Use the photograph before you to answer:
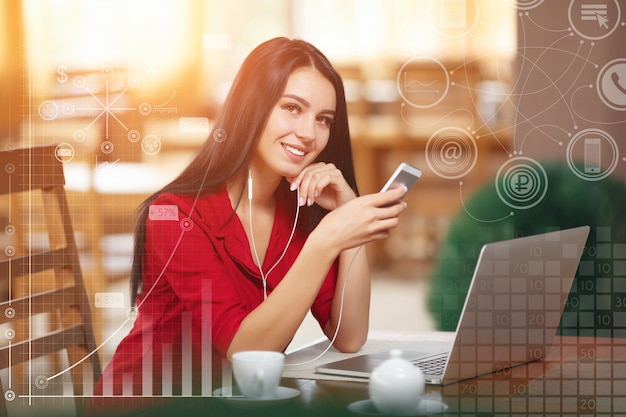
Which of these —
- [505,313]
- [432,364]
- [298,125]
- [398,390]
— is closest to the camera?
[398,390]

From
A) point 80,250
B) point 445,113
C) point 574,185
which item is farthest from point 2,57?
point 574,185

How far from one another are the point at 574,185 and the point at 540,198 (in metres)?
0.08

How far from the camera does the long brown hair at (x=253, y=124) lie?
1693 millimetres

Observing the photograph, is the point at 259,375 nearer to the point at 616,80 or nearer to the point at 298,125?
the point at 298,125

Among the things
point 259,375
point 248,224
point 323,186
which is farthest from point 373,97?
point 259,375

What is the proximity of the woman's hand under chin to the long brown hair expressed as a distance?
17 millimetres

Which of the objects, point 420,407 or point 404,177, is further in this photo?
point 404,177

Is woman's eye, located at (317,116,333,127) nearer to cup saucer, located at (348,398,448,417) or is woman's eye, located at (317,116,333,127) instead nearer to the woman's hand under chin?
the woman's hand under chin

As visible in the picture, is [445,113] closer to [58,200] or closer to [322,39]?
[322,39]

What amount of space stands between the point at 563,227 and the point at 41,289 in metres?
1.09

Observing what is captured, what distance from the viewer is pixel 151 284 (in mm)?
1730

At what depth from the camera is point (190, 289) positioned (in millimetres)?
1688

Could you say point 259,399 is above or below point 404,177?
below

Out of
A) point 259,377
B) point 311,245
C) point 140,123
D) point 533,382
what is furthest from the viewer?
point 140,123
